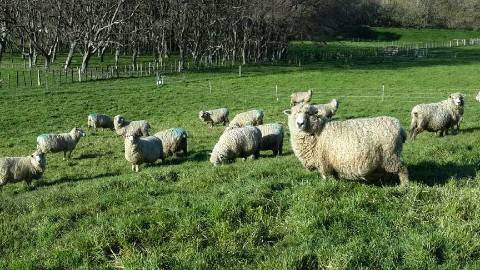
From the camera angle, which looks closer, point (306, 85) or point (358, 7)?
point (306, 85)

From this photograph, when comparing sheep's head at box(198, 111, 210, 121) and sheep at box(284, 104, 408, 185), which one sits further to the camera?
sheep's head at box(198, 111, 210, 121)

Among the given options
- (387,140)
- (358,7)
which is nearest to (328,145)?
(387,140)

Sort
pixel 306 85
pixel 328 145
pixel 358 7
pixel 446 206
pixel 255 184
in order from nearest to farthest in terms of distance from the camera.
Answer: pixel 446 206
pixel 255 184
pixel 328 145
pixel 306 85
pixel 358 7

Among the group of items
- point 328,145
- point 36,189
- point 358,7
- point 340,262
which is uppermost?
point 358,7

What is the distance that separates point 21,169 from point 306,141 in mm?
9013

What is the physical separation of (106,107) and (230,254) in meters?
26.7

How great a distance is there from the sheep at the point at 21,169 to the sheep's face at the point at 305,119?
8400 millimetres

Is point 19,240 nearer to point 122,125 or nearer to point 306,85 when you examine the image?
point 122,125

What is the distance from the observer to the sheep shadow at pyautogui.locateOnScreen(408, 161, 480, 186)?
9.33m

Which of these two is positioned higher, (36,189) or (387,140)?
(387,140)

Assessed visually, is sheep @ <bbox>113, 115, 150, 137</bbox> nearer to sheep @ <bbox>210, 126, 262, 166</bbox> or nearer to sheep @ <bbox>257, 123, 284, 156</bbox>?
sheep @ <bbox>257, 123, 284, 156</bbox>

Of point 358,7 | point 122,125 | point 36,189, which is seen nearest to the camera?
point 36,189

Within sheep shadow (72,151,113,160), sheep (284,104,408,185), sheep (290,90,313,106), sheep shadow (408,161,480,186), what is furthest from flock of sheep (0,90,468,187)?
sheep (290,90,313,106)

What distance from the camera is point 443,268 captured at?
6.00 m
